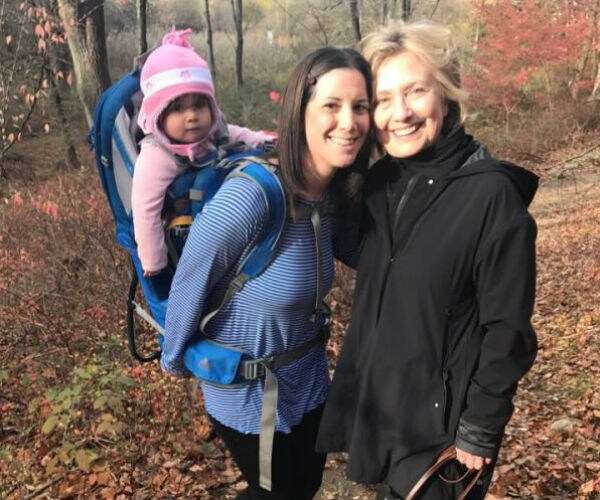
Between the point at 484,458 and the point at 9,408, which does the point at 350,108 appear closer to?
the point at 484,458

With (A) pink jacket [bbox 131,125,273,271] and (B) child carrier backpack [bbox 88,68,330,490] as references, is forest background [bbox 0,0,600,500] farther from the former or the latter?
(A) pink jacket [bbox 131,125,273,271]

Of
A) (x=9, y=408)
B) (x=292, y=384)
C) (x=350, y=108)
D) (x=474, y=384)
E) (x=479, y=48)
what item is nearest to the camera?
(x=474, y=384)

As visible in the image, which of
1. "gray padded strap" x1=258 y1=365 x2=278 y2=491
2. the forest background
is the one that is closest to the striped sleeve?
"gray padded strap" x1=258 y1=365 x2=278 y2=491

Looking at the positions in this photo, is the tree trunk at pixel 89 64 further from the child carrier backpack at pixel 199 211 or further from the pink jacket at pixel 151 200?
the pink jacket at pixel 151 200

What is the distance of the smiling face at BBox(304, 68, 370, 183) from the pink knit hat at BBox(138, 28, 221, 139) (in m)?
0.68

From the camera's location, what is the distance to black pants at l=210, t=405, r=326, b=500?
2.09 metres

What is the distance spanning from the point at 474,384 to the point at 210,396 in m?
0.98

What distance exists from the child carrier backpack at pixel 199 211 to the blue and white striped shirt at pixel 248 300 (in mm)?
30

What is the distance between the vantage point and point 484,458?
5.56 ft

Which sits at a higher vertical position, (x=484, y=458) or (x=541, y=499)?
(x=484, y=458)

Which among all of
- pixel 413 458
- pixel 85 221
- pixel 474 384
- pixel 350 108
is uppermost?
pixel 350 108

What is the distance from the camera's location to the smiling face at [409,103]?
175 centimetres

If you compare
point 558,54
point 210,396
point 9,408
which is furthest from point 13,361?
point 558,54

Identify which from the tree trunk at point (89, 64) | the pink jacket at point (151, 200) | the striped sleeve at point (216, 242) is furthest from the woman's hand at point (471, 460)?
the tree trunk at point (89, 64)
